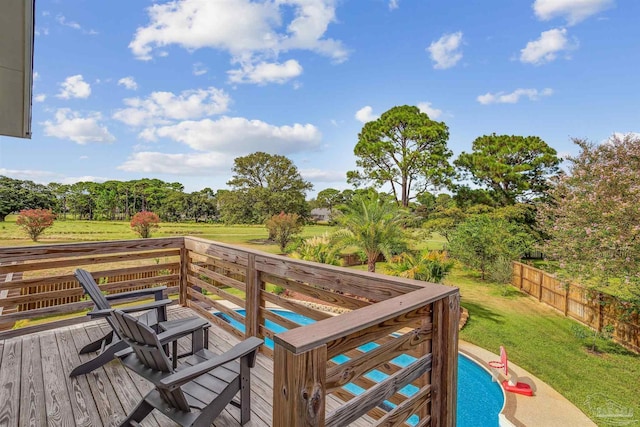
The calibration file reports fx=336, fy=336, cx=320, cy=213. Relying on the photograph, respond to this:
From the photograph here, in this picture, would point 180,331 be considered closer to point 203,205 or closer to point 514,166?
point 203,205

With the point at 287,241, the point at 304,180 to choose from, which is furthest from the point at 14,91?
the point at 304,180

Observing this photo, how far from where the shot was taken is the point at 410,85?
20.4 metres

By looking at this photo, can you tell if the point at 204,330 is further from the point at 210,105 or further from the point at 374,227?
the point at 210,105

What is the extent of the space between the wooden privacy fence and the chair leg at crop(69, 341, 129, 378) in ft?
37.3

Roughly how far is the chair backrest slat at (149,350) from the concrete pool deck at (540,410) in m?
5.64

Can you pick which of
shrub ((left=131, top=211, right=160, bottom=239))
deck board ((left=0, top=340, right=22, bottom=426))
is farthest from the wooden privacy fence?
shrub ((left=131, top=211, right=160, bottom=239))

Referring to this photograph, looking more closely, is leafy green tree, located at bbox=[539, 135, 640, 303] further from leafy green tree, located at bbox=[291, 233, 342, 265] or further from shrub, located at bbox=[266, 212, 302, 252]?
shrub, located at bbox=[266, 212, 302, 252]

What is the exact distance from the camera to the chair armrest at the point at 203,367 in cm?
156

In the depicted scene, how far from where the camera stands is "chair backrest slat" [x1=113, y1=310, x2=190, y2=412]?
1706mm

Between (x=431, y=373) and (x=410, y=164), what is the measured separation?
69.7 ft

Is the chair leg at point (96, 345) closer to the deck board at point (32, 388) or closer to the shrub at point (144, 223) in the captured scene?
the deck board at point (32, 388)

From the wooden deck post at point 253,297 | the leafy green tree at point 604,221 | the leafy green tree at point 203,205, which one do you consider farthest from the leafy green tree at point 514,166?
the wooden deck post at point 253,297

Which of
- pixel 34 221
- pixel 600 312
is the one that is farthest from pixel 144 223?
pixel 600 312

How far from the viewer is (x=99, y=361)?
2.67 m
